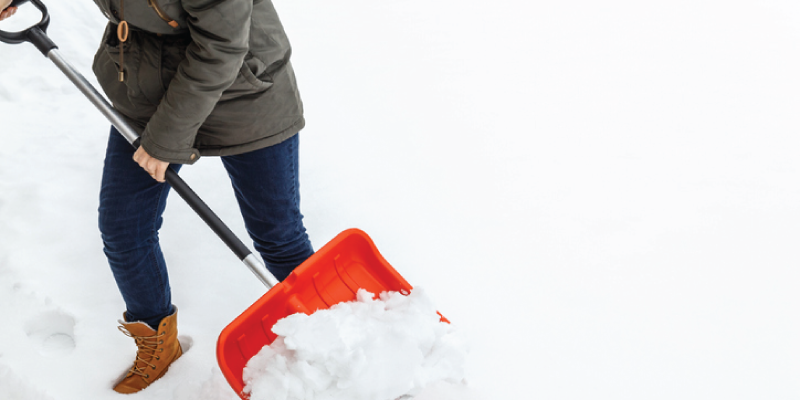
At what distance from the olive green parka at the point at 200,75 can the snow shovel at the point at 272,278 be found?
11 centimetres

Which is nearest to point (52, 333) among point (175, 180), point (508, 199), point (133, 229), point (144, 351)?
point (144, 351)

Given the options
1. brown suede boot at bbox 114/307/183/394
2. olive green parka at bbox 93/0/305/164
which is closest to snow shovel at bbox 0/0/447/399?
olive green parka at bbox 93/0/305/164

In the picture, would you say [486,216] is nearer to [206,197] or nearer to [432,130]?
[432,130]

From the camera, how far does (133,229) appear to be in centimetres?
133

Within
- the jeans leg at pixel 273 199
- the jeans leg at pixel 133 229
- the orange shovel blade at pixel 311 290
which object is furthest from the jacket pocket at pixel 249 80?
the orange shovel blade at pixel 311 290

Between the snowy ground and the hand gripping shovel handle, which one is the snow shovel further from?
the snowy ground

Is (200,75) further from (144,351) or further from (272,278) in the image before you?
(144,351)

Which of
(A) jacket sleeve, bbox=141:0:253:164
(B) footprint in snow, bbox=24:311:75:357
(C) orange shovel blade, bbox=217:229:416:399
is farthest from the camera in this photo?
(B) footprint in snow, bbox=24:311:75:357

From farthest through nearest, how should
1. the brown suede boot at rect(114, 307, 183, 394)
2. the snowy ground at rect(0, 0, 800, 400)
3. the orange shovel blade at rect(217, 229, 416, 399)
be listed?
the snowy ground at rect(0, 0, 800, 400)
the brown suede boot at rect(114, 307, 183, 394)
the orange shovel blade at rect(217, 229, 416, 399)

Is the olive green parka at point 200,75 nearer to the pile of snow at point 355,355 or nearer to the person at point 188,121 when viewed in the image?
the person at point 188,121

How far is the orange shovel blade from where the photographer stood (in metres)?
1.21

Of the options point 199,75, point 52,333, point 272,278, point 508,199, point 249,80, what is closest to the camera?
point 199,75

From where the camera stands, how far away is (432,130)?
2.46 metres

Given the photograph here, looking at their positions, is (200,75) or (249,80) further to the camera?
(249,80)
